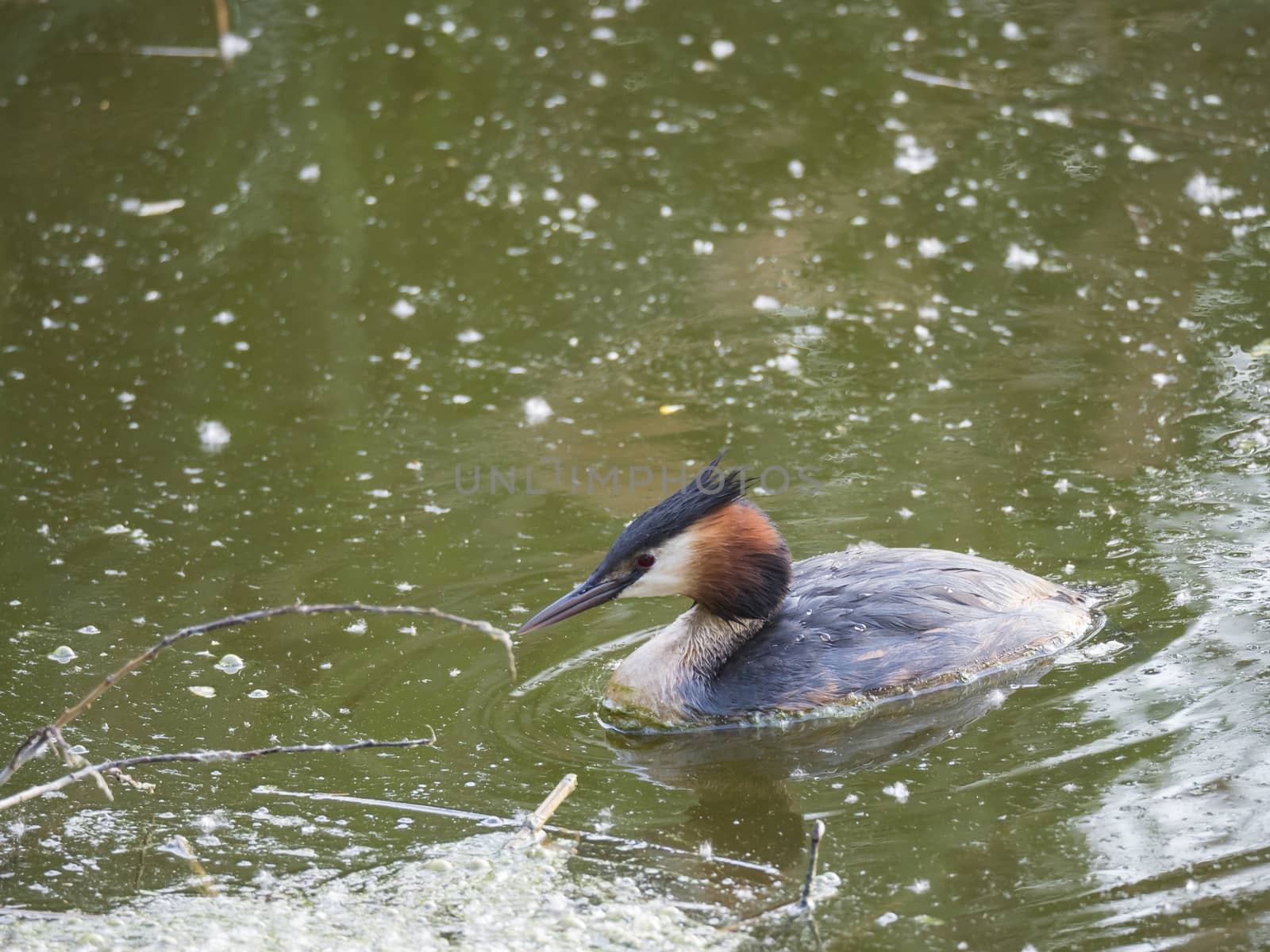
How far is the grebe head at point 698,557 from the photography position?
520 cm

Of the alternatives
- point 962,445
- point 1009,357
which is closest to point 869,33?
point 1009,357

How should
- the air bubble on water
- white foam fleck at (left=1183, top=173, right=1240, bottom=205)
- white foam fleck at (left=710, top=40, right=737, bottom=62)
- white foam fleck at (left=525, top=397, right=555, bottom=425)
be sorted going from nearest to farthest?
white foam fleck at (left=525, top=397, right=555, bottom=425), the air bubble on water, white foam fleck at (left=1183, top=173, right=1240, bottom=205), white foam fleck at (left=710, top=40, right=737, bottom=62)

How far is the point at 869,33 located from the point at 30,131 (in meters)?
6.64

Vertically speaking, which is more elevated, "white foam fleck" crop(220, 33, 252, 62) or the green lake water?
"white foam fleck" crop(220, 33, 252, 62)

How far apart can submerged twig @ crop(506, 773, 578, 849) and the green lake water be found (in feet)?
0.29

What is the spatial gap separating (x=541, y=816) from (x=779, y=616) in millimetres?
1471

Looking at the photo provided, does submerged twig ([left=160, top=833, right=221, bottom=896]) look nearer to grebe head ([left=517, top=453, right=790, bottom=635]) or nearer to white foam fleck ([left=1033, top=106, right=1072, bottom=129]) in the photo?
grebe head ([left=517, top=453, right=790, bottom=635])

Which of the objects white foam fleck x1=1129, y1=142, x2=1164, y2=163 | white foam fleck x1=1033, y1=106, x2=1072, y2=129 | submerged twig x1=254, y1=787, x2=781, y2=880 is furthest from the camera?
white foam fleck x1=1033, y1=106, x2=1072, y2=129

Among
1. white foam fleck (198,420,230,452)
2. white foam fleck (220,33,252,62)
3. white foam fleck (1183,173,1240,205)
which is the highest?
white foam fleck (220,33,252,62)

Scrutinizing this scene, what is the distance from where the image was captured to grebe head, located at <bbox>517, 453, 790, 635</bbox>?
520cm

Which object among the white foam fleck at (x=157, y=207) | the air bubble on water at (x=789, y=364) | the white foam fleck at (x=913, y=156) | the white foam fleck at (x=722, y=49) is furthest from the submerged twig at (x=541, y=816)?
the white foam fleck at (x=722, y=49)

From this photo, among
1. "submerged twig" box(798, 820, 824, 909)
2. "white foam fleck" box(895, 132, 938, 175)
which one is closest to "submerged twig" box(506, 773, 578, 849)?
"submerged twig" box(798, 820, 824, 909)

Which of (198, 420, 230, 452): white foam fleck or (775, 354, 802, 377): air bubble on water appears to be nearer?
(198, 420, 230, 452): white foam fleck

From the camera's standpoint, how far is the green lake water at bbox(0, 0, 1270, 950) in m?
4.19
